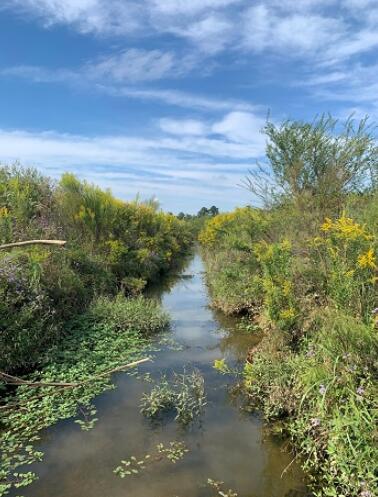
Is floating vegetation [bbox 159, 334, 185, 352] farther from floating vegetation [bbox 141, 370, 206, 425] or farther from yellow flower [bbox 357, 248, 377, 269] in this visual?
yellow flower [bbox 357, 248, 377, 269]

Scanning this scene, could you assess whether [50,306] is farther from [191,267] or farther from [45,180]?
[191,267]

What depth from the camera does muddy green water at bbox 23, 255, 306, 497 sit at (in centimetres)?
437

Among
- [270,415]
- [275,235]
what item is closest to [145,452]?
[270,415]

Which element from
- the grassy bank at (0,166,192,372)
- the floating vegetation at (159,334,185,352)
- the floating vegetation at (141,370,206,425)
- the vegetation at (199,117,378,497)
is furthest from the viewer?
the floating vegetation at (159,334,185,352)

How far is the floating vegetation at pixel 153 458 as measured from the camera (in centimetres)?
461

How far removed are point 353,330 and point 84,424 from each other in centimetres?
360

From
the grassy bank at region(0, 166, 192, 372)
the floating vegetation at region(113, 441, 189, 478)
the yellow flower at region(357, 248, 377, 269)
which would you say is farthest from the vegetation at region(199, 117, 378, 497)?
the grassy bank at region(0, 166, 192, 372)

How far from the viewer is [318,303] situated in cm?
698

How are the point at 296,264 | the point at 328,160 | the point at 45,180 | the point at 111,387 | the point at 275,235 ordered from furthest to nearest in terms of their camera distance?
the point at 45,180
the point at 275,235
the point at 328,160
the point at 296,264
the point at 111,387

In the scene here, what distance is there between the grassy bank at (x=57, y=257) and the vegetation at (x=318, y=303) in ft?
10.5

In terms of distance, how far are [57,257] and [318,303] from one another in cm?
635

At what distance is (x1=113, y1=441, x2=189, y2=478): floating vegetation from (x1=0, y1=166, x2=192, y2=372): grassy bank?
2.54m

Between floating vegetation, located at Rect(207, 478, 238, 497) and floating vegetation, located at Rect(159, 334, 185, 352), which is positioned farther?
floating vegetation, located at Rect(159, 334, 185, 352)

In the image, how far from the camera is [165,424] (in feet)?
18.6
